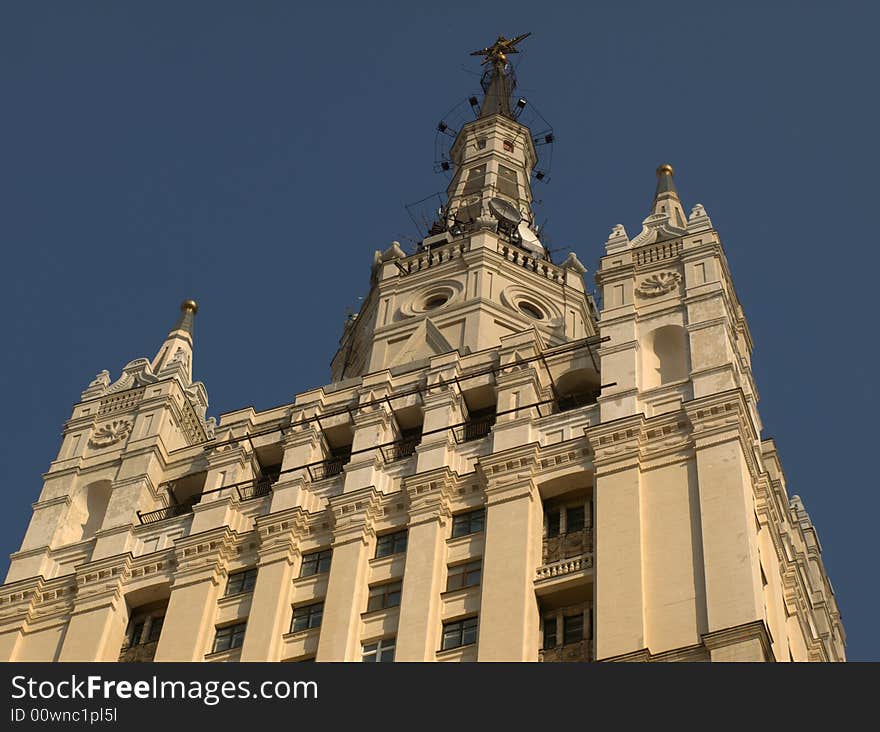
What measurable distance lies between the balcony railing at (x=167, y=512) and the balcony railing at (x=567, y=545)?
42.2ft

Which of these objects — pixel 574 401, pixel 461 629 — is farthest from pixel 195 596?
pixel 574 401

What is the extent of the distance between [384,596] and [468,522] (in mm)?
3336

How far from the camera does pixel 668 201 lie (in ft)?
225

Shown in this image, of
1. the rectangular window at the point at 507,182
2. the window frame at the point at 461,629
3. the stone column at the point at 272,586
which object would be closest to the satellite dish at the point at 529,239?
the rectangular window at the point at 507,182

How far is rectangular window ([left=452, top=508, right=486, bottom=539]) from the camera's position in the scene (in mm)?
55844

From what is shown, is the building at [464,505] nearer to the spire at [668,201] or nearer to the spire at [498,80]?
the spire at [668,201]

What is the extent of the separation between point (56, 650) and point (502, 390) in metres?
14.8

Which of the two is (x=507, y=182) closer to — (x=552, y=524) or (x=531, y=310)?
(x=531, y=310)

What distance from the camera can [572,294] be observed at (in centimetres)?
7306

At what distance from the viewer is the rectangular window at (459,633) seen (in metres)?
51.7

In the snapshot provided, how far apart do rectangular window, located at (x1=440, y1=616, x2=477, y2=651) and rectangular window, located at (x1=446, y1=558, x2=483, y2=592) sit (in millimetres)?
1353

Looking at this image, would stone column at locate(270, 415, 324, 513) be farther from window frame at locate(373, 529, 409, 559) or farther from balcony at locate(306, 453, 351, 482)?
window frame at locate(373, 529, 409, 559)
